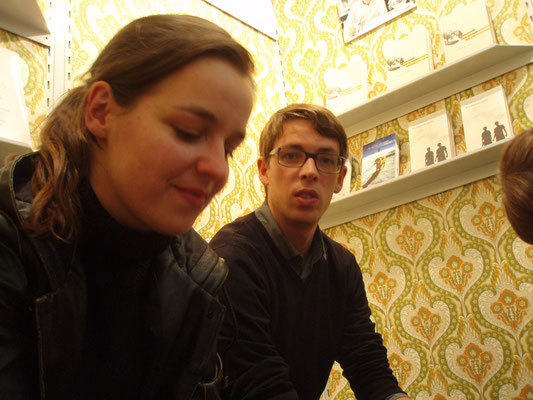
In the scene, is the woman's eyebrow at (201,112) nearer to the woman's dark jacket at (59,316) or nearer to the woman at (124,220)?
the woman at (124,220)

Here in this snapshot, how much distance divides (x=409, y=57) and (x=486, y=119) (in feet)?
1.68

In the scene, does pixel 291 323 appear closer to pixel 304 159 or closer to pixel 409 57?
pixel 304 159

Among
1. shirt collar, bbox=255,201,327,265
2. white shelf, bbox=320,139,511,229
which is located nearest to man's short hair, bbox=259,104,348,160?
shirt collar, bbox=255,201,327,265

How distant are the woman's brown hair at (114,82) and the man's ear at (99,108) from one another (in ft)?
0.05

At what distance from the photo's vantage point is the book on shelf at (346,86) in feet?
7.70

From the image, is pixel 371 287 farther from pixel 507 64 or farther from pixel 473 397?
pixel 507 64

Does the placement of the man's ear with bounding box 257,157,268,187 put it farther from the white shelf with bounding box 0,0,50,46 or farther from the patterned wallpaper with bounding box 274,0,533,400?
the white shelf with bounding box 0,0,50,46

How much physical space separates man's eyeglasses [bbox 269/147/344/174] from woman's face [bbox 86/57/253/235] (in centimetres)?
74

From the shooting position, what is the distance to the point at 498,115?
186 centimetres

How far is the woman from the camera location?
0.64 meters

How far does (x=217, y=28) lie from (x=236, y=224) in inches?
25.2

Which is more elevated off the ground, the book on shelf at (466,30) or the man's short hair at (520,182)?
the book on shelf at (466,30)

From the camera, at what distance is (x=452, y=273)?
1.89 m

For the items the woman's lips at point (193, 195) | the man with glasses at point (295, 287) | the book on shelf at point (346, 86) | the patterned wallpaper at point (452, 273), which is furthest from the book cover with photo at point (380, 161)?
the woman's lips at point (193, 195)
